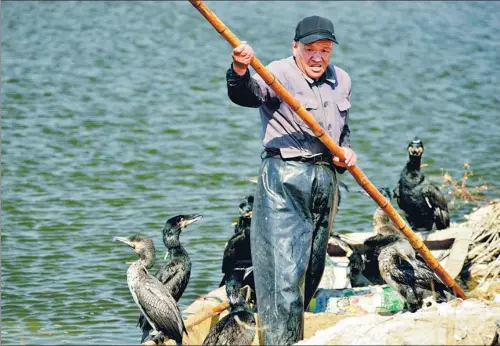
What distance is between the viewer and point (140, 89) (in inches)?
878

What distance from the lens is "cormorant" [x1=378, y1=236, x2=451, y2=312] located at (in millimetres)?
9531

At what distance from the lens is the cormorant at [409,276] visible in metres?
9.53

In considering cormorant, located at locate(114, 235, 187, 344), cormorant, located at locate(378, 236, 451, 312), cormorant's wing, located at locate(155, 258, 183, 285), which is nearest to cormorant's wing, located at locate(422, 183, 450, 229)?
cormorant, located at locate(378, 236, 451, 312)

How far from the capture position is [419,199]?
12.0m

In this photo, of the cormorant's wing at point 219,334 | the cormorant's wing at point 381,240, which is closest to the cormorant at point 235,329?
the cormorant's wing at point 219,334

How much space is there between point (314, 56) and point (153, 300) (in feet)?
7.51

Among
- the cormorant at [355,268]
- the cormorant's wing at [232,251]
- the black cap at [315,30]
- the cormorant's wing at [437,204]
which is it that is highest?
the black cap at [315,30]

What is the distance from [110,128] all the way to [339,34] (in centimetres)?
922

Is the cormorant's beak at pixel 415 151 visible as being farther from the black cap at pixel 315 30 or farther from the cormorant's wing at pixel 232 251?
the black cap at pixel 315 30

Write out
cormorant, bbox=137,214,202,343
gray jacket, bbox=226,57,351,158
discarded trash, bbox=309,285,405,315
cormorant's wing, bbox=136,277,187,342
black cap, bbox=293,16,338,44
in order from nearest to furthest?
1. black cap, bbox=293,16,338,44
2. gray jacket, bbox=226,57,351,158
3. cormorant's wing, bbox=136,277,187,342
4. discarded trash, bbox=309,285,405,315
5. cormorant, bbox=137,214,202,343

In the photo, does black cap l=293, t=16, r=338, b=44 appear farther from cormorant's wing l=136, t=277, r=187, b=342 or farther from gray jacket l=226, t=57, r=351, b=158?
cormorant's wing l=136, t=277, r=187, b=342

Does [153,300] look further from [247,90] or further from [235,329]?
[247,90]

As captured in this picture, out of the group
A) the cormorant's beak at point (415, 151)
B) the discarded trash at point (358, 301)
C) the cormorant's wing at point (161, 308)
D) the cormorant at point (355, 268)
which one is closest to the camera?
the cormorant's wing at point (161, 308)

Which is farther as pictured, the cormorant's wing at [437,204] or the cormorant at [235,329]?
the cormorant's wing at [437,204]
